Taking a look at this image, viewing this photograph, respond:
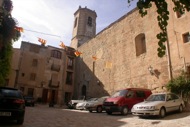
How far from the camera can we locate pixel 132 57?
1822 cm

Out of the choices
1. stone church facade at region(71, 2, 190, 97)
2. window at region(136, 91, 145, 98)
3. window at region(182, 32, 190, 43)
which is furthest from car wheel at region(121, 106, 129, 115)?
window at region(182, 32, 190, 43)

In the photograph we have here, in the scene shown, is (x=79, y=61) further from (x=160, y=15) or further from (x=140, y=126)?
(x=160, y=15)

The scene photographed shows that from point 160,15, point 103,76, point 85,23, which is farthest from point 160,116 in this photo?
point 85,23

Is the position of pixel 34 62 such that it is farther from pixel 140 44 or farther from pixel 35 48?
pixel 140 44

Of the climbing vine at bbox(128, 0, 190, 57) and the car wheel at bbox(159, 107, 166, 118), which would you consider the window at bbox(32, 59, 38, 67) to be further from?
the climbing vine at bbox(128, 0, 190, 57)

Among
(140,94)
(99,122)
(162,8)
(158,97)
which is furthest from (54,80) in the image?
(162,8)

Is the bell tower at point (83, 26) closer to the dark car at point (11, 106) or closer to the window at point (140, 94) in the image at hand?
the window at point (140, 94)

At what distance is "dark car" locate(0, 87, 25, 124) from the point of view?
234 inches

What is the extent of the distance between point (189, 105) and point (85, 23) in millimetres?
25351

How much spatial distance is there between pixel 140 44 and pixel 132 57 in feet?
4.82

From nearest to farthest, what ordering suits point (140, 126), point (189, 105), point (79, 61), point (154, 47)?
point (140, 126) → point (189, 105) → point (154, 47) → point (79, 61)

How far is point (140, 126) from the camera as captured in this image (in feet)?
24.3

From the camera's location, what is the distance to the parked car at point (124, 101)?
11.7m

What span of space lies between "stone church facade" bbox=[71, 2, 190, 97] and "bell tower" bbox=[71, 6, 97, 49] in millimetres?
4351
